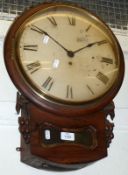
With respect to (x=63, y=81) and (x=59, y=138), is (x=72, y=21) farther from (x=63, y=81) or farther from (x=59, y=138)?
(x=59, y=138)

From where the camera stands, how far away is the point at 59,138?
42.0 inches

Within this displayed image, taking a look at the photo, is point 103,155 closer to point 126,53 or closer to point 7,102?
point 7,102

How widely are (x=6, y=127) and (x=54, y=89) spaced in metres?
0.22

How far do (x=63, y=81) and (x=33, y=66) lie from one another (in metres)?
0.11

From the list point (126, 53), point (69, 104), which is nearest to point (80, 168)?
point (69, 104)

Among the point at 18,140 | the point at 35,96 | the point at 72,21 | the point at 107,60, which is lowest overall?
the point at 18,140

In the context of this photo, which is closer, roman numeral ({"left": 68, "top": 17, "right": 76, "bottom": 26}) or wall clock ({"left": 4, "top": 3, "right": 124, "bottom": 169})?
wall clock ({"left": 4, "top": 3, "right": 124, "bottom": 169})

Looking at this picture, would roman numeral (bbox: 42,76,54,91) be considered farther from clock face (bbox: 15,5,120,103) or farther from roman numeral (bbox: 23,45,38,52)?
roman numeral (bbox: 23,45,38,52)

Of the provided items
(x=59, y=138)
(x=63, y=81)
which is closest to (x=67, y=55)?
(x=63, y=81)

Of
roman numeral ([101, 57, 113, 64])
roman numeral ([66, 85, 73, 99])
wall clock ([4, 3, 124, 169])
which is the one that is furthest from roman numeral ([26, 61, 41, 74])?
roman numeral ([101, 57, 113, 64])

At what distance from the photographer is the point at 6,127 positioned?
1.18 meters

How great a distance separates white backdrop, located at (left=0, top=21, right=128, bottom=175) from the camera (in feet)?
3.77

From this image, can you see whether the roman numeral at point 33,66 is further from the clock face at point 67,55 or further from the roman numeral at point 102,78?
the roman numeral at point 102,78

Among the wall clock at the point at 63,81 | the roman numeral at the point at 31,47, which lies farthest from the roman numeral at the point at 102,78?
the roman numeral at the point at 31,47
